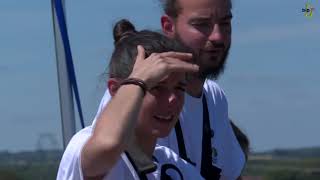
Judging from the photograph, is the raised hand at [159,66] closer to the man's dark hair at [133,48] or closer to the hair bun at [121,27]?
the man's dark hair at [133,48]

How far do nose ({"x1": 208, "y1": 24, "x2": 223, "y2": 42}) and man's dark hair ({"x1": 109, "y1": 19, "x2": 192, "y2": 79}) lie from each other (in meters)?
0.72

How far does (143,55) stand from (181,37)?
0.91m

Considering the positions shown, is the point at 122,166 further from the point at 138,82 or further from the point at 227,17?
the point at 227,17

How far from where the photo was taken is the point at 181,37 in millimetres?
3998

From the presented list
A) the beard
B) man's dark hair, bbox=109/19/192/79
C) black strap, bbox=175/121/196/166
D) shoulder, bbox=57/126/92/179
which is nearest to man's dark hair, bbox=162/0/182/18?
the beard

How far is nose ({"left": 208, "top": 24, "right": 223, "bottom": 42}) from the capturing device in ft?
13.1

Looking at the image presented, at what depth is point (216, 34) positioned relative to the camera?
401 centimetres

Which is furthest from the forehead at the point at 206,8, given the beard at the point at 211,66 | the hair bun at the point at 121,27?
the hair bun at the point at 121,27

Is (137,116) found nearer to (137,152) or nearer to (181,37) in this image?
(137,152)

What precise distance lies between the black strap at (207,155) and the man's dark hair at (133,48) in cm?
82

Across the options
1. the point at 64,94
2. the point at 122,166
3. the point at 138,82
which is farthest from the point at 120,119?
the point at 64,94

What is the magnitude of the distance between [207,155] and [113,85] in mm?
942

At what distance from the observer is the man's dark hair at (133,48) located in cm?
316

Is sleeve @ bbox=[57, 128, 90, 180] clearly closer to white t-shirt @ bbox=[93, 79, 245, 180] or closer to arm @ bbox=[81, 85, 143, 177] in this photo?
arm @ bbox=[81, 85, 143, 177]
